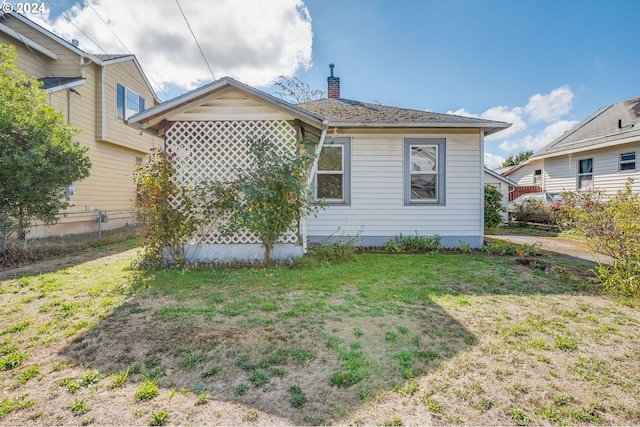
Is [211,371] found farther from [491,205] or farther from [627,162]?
[627,162]

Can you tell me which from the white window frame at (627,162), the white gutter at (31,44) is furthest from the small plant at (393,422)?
the white window frame at (627,162)

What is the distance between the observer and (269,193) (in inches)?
219

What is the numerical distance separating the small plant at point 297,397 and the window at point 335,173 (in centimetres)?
602

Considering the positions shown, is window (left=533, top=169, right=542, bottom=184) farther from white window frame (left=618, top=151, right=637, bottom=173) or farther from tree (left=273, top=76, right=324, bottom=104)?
tree (left=273, top=76, right=324, bottom=104)

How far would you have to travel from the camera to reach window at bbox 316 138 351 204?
7.93 m

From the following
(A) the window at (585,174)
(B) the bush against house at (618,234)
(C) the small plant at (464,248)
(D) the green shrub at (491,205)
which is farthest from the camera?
(A) the window at (585,174)

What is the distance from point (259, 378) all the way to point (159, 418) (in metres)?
0.71

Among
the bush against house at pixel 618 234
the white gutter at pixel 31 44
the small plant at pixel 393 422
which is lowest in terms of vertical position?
the small plant at pixel 393 422

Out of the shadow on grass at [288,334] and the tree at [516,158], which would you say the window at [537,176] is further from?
the tree at [516,158]

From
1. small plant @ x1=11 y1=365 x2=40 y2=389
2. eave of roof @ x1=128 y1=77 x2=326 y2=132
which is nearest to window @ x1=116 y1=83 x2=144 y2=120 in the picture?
eave of roof @ x1=128 y1=77 x2=326 y2=132

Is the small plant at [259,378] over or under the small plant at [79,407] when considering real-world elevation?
over

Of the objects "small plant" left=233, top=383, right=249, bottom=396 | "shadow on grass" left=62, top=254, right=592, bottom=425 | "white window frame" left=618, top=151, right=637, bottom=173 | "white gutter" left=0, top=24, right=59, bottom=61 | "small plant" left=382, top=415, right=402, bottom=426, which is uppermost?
"white gutter" left=0, top=24, right=59, bottom=61

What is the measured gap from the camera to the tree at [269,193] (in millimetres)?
5645

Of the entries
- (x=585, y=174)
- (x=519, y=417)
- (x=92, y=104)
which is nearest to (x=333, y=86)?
(x=92, y=104)
